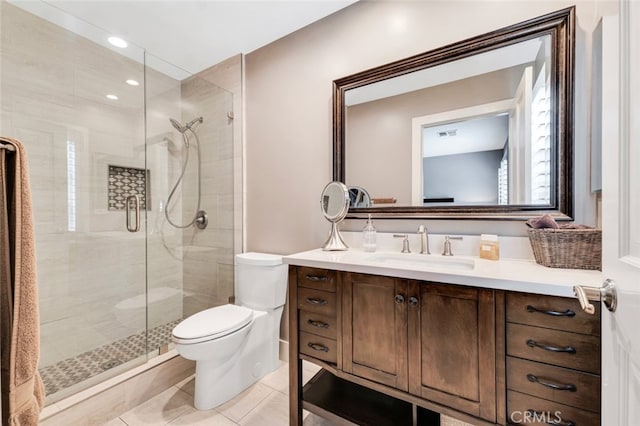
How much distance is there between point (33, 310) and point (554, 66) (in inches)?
Answer: 79.9

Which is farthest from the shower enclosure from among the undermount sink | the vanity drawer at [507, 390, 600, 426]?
the vanity drawer at [507, 390, 600, 426]

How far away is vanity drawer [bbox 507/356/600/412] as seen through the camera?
813mm

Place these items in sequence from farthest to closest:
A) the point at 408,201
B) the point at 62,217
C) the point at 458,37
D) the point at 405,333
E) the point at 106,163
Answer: the point at 106,163, the point at 62,217, the point at 408,201, the point at 458,37, the point at 405,333

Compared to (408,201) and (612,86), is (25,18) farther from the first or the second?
(612,86)

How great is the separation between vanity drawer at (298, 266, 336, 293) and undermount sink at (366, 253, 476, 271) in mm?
232

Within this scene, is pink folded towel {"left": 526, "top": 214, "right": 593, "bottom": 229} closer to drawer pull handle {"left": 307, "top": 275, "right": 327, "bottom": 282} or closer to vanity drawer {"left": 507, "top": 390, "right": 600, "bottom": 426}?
vanity drawer {"left": 507, "top": 390, "right": 600, "bottom": 426}

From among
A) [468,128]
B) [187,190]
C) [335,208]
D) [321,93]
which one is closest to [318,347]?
[335,208]

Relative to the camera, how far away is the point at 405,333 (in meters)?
1.10

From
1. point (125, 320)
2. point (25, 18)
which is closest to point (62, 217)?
point (125, 320)

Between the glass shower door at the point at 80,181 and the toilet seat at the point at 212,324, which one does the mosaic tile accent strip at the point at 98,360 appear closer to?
the glass shower door at the point at 80,181

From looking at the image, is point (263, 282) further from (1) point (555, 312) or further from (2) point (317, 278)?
(1) point (555, 312)

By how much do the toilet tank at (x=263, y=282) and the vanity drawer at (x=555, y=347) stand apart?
1.34m

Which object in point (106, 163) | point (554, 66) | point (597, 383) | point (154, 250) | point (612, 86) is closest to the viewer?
point (612, 86)

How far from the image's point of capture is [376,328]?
1163mm
